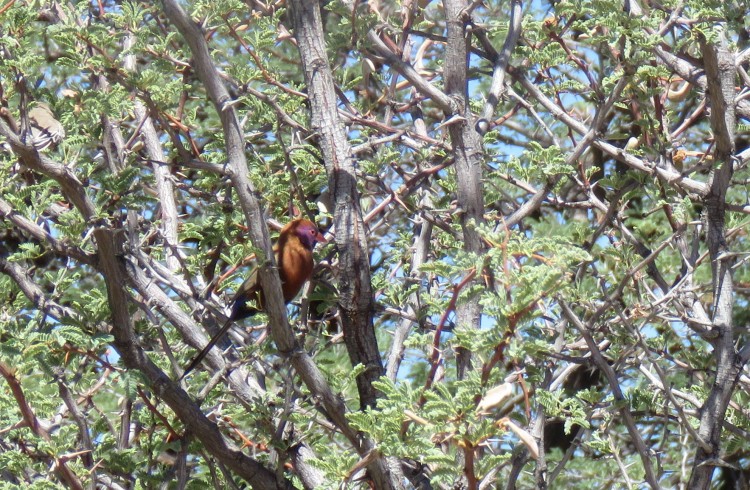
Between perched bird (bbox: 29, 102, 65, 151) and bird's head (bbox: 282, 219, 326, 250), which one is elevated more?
perched bird (bbox: 29, 102, 65, 151)

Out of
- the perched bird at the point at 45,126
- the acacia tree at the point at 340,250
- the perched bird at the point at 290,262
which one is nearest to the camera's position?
the acacia tree at the point at 340,250

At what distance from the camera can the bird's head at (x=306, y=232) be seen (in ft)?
14.8

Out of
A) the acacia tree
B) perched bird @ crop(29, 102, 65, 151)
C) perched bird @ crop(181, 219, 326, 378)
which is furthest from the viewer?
perched bird @ crop(181, 219, 326, 378)

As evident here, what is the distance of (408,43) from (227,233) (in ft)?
4.55

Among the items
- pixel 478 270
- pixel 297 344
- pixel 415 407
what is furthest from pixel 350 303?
pixel 478 270

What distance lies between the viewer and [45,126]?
16.7 ft

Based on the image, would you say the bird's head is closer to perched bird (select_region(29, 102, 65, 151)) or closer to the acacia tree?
the acacia tree

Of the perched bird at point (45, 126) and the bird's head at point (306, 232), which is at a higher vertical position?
the perched bird at point (45, 126)

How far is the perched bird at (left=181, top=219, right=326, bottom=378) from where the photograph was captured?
449 cm

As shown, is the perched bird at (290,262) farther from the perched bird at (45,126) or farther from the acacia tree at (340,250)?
the perched bird at (45,126)

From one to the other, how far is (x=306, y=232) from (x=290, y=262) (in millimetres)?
204

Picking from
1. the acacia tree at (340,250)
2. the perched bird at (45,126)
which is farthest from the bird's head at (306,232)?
the perched bird at (45,126)

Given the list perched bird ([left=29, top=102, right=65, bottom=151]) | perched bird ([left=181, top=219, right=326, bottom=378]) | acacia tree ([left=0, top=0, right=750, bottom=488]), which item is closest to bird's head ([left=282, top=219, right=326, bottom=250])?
perched bird ([left=181, top=219, right=326, bottom=378])

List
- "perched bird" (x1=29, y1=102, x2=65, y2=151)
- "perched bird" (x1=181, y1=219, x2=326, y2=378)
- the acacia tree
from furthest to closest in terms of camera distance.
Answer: "perched bird" (x1=181, y1=219, x2=326, y2=378), "perched bird" (x1=29, y1=102, x2=65, y2=151), the acacia tree
